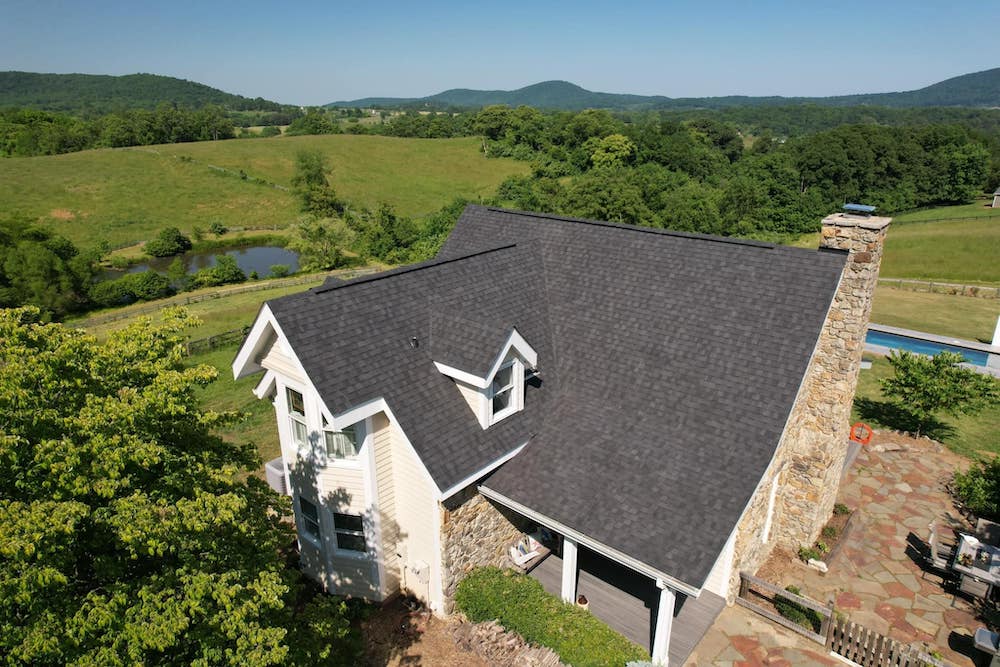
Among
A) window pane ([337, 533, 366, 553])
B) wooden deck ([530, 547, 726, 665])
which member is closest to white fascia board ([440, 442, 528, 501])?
window pane ([337, 533, 366, 553])

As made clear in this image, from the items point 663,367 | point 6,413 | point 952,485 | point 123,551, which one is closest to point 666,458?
point 663,367

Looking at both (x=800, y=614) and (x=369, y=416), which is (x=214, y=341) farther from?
(x=800, y=614)

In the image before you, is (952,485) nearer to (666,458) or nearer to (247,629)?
(666,458)

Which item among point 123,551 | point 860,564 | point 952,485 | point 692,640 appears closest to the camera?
point 123,551

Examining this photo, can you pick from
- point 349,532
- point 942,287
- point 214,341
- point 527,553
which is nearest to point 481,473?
point 527,553

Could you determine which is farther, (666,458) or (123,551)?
(666,458)
